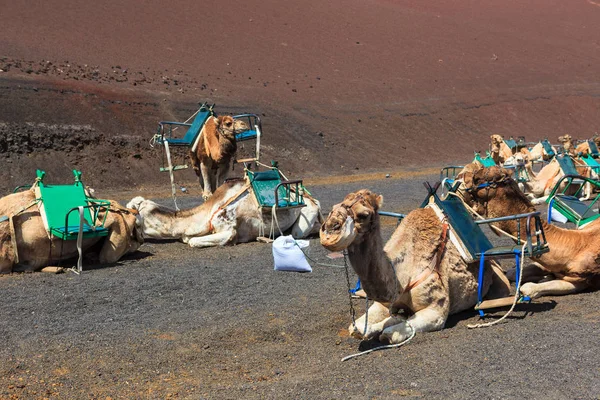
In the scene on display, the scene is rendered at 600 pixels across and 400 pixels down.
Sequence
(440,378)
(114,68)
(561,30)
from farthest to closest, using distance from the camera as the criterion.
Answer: (561,30) < (114,68) < (440,378)

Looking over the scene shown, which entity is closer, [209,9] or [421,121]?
[421,121]

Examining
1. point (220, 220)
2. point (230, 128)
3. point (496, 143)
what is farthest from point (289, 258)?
point (496, 143)

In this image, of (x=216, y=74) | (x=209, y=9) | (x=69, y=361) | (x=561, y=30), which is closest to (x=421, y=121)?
(x=216, y=74)

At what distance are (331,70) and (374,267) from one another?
155 ft

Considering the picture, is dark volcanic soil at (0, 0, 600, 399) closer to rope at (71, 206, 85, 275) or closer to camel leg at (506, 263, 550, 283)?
rope at (71, 206, 85, 275)

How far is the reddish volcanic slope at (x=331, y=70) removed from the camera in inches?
1442

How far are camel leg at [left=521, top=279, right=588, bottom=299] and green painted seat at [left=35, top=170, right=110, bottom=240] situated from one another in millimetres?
5861

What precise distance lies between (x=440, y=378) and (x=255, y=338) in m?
2.22

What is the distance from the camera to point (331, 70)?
52.7 m

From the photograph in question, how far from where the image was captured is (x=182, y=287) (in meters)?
9.48

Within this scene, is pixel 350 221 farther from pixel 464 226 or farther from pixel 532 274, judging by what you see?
pixel 532 274

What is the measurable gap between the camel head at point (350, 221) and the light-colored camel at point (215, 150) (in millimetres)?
8261

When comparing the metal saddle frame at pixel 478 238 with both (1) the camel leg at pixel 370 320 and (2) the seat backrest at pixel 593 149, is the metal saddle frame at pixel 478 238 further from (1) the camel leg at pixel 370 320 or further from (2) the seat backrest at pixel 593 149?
(2) the seat backrest at pixel 593 149

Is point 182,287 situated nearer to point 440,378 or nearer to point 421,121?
point 440,378
